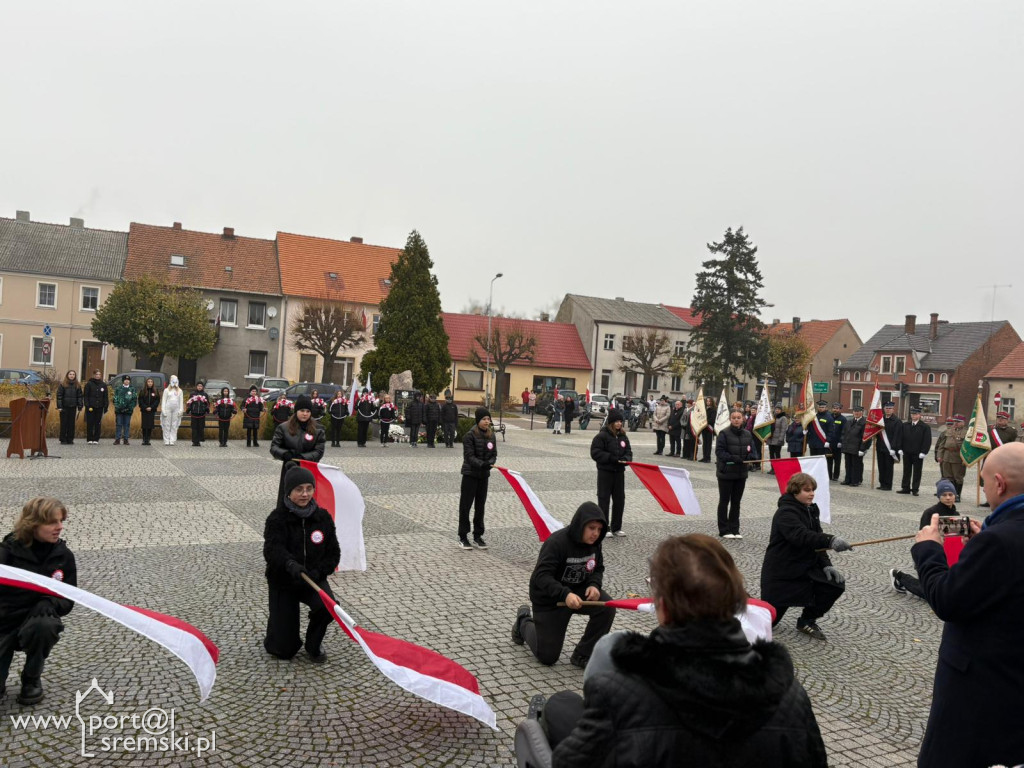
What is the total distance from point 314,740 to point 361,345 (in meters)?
46.8

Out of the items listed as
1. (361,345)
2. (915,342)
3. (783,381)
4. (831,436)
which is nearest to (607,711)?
(831,436)

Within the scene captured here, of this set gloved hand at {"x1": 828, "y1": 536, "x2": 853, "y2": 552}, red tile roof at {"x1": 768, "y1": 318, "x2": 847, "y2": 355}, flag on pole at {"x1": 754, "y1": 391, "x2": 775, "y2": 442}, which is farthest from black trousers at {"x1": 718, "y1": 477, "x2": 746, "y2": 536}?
red tile roof at {"x1": 768, "y1": 318, "x2": 847, "y2": 355}

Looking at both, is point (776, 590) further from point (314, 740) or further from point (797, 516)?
point (314, 740)

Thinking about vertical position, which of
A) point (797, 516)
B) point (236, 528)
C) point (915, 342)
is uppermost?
point (915, 342)

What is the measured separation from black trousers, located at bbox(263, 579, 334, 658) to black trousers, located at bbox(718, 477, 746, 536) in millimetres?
6872

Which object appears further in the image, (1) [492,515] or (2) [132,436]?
(2) [132,436]

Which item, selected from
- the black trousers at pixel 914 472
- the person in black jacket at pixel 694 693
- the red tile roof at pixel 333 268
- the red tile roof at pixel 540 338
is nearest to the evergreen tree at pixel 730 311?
the red tile roof at pixel 540 338

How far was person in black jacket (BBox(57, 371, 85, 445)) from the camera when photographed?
741 inches

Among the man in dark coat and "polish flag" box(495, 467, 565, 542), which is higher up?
the man in dark coat

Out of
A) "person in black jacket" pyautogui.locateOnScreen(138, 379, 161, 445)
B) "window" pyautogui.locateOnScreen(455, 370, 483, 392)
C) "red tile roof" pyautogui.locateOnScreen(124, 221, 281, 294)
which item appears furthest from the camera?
"window" pyautogui.locateOnScreen(455, 370, 483, 392)

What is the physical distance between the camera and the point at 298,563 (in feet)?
18.0

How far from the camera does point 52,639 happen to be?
461cm

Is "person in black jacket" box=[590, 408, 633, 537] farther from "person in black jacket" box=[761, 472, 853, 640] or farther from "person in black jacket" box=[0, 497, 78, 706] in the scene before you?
"person in black jacket" box=[0, 497, 78, 706]

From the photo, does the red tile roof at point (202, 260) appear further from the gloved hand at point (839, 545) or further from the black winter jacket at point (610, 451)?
the gloved hand at point (839, 545)
